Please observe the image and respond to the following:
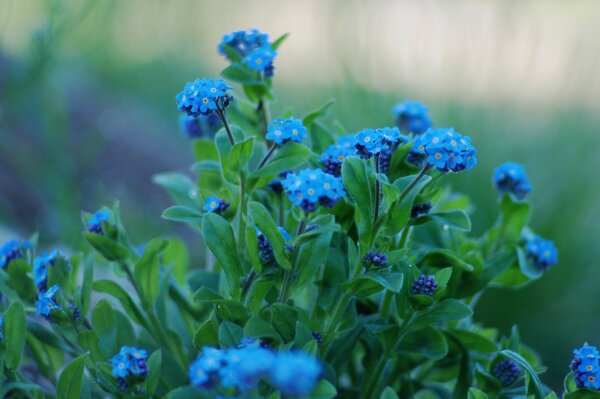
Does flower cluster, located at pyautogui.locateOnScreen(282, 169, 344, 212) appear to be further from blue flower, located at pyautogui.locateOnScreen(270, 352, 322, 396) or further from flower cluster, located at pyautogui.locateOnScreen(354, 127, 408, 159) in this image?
blue flower, located at pyautogui.locateOnScreen(270, 352, 322, 396)

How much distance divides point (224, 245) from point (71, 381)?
43cm

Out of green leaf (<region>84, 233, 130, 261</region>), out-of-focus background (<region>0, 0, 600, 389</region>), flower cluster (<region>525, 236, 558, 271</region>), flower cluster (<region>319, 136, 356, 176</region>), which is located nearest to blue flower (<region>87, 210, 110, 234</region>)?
green leaf (<region>84, 233, 130, 261</region>)

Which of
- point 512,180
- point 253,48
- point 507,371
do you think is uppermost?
point 253,48

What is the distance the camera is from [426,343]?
4.95 feet

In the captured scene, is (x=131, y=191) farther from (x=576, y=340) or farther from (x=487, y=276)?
(x=487, y=276)

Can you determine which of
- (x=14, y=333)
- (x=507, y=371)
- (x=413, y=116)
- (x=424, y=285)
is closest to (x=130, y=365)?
(x=14, y=333)

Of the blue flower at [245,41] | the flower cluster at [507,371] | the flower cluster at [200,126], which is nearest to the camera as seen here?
the flower cluster at [507,371]

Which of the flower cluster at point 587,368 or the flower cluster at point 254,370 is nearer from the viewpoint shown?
the flower cluster at point 254,370

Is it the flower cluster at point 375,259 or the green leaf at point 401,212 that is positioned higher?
the green leaf at point 401,212

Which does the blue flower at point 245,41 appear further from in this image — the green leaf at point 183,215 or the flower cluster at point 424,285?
the flower cluster at point 424,285

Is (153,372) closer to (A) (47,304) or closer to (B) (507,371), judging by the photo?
(A) (47,304)

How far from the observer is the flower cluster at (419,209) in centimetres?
148

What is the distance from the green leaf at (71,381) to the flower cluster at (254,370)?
0.44m

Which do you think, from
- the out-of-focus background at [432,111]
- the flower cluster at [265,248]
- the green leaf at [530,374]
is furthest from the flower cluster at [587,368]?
the out-of-focus background at [432,111]
